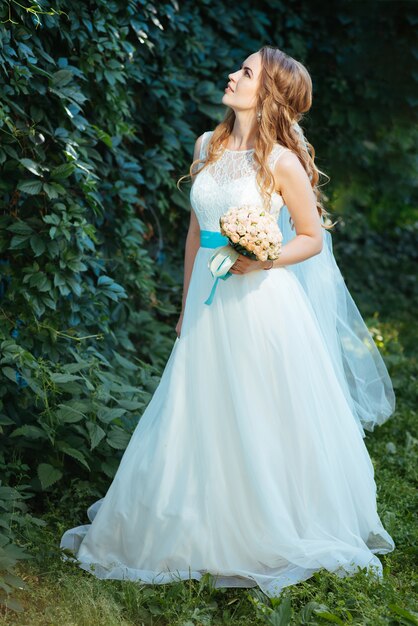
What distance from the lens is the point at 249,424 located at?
10.9 feet

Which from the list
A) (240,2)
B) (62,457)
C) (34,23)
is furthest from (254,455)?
(240,2)

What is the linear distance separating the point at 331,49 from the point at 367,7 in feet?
1.44

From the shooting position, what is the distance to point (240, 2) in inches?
250

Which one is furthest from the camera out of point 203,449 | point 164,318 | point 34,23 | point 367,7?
point 367,7

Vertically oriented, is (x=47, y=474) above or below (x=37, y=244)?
below

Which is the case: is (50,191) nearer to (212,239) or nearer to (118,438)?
(212,239)

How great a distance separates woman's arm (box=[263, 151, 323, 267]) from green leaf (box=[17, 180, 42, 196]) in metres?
1.17

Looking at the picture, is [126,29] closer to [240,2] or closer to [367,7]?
[240,2]

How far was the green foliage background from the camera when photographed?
12.6 feet

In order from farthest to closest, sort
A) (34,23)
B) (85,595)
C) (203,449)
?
(34,23) < (203,449) < (85,595)

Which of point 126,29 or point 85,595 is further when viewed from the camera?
point 126,29

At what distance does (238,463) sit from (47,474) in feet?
3.10

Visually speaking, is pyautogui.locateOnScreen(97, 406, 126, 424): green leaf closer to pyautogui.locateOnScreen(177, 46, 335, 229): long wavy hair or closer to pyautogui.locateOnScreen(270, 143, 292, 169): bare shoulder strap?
pyautogui.locateOnScreen(177, 46, 335, 229): long wavy hair

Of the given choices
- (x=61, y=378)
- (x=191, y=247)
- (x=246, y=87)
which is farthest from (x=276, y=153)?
(x=61, y=378)
